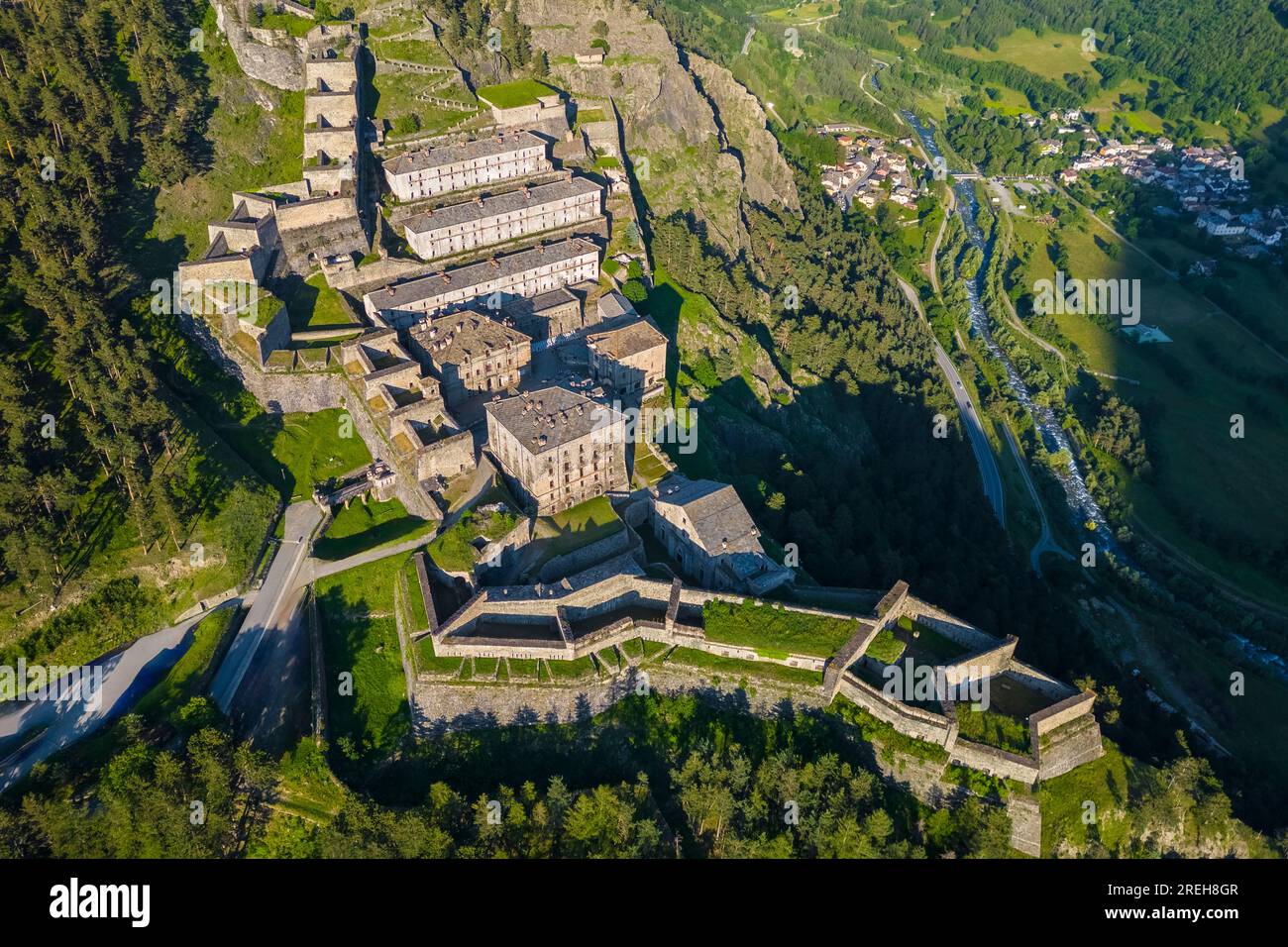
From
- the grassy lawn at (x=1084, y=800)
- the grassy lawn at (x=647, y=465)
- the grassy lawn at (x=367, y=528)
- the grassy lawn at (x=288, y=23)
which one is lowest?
the grassy lawn at (x=1084, y=800)

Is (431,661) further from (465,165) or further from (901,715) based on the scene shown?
(465,165)

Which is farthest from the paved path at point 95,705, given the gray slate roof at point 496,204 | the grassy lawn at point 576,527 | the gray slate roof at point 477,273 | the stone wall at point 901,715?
the gray slate roof at point 496,204

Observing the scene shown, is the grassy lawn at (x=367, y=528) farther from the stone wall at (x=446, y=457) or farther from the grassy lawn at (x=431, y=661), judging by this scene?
the grassy lawn at (x=431, y=661)

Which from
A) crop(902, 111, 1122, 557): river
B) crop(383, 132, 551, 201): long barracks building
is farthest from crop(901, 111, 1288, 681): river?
crop(383, 132, 551, 201): long barracks building

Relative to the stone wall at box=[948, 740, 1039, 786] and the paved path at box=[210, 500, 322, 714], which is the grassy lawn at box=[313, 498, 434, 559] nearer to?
the paved path at box=[210, 500, 322, 714]

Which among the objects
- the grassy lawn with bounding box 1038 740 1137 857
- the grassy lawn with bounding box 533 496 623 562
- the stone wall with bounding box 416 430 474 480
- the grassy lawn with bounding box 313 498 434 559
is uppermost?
the stone wall with bounding box 416 430 474 480

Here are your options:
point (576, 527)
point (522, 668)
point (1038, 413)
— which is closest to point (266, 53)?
point (576, 527)
